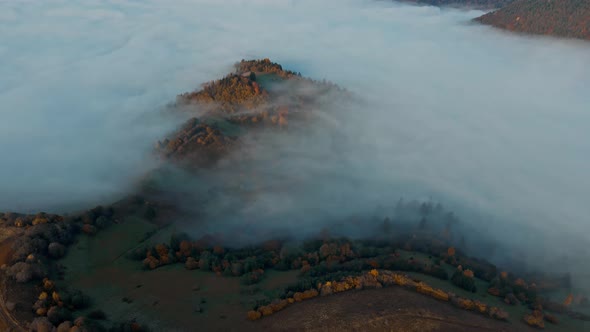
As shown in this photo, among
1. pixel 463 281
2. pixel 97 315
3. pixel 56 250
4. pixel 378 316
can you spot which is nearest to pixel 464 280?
pixel 463 281

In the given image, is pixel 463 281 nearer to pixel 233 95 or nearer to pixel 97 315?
pixel 97 315

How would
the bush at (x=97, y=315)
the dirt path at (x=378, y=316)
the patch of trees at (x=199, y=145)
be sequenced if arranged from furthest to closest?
the patch of trees at (x=199, y=145) < the bush at (x=97, y=315) < the dirt path at (x=378, y=316)

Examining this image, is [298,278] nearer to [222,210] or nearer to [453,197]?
[222,210]

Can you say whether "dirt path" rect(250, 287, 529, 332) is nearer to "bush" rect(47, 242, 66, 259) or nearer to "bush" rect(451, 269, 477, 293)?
"bush" rect(451, 269, 477, 293)

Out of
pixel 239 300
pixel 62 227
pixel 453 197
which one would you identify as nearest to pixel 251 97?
pixel 453 197

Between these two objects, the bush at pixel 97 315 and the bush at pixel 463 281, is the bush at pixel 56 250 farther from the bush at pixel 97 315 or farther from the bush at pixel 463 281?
the bush at pixel 463 281

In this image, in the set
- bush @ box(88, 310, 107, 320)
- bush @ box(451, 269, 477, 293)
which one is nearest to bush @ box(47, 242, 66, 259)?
bush @ box(88, 310, 107, 320)

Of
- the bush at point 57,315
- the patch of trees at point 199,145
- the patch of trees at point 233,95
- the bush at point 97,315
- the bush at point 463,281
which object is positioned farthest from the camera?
the patch of trees at point 233,95

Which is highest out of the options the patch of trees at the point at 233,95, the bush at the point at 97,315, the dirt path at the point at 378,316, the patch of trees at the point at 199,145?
Result: the patch of trees at the point at 233,95

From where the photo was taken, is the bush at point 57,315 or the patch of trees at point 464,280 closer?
Answer: the bush at point 57,315

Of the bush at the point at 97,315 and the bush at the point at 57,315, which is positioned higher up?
the bush at the point at 57,315

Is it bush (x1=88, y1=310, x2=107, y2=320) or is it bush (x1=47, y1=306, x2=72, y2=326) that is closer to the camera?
bush (x1=47, y1=306, x2=72, y2=326)

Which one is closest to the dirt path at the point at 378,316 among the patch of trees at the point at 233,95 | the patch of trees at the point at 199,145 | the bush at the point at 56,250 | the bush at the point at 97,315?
the bush at the point at 97,315
